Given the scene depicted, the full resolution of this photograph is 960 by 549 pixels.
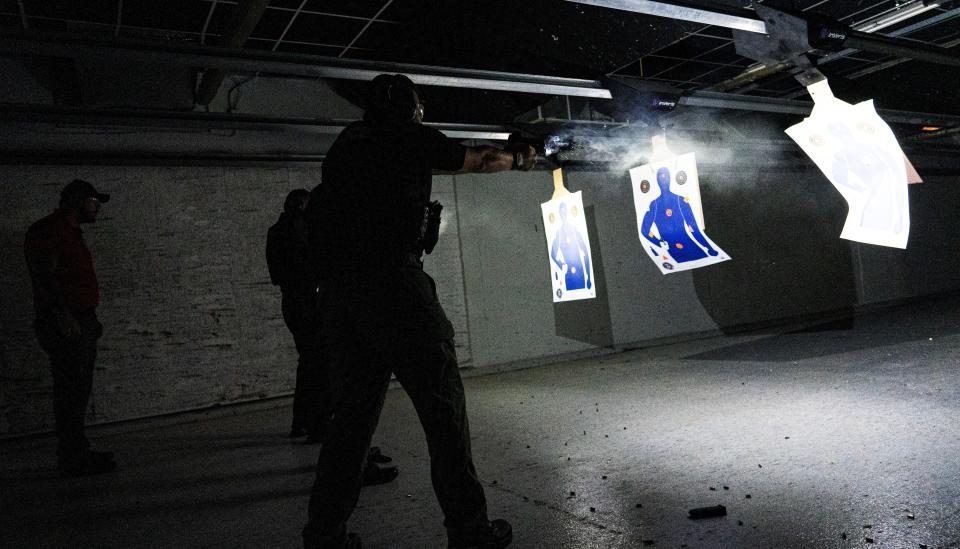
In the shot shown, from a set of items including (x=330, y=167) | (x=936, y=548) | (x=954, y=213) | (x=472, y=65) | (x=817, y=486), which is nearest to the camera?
(x=936, y=548)

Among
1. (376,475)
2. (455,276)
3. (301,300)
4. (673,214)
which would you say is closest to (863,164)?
(673,214)

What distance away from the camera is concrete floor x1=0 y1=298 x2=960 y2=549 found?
7.71ft

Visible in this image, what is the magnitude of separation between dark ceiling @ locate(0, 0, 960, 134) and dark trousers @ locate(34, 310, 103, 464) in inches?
75.7

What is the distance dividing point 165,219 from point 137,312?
925mm

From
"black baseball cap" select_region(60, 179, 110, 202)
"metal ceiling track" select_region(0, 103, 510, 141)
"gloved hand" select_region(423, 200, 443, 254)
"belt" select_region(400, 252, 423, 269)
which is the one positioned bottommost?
"belt" select_region(400, 252, 423, 269)

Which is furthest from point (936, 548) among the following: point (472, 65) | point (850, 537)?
point (472, 65)

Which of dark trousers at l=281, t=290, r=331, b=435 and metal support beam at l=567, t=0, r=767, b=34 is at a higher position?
metal support beam at l=567, t=0, r=767, b=34

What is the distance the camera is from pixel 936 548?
194 cm

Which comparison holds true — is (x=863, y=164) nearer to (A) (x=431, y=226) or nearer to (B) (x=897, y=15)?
(B) (x=897, y=15)

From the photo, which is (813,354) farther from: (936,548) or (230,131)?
(230,131)

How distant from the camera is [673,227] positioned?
608cm

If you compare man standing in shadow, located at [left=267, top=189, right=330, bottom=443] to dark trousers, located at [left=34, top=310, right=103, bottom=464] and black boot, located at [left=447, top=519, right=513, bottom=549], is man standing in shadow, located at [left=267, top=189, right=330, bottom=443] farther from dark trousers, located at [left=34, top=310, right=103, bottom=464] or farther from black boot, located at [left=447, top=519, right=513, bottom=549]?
black boot, located at [left=447, top=519, right=513, bottom=549]

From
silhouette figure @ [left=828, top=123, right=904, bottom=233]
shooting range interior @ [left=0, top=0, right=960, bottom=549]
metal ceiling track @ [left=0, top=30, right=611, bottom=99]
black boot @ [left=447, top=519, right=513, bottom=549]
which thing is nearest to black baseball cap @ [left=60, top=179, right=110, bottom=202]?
metal ceiling track @ [left=0, top=30, right=611, bottom=99]

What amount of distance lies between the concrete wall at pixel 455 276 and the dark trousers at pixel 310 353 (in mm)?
2198
